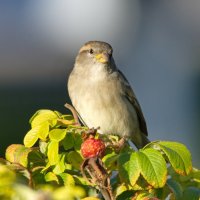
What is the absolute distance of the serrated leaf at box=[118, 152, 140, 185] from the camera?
2.42m

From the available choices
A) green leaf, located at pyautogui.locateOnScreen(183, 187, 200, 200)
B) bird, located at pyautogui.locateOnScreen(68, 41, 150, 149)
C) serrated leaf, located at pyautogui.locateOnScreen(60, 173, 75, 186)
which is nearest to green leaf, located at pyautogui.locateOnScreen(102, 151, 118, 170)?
serrated leaf, located at pyautogui.locateOnScreen(60, 173, 75, 186)

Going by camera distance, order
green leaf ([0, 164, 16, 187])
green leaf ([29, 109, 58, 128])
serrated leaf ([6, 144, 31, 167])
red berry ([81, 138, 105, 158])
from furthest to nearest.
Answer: green leaf ([29, 109, 58, 128]) → serrated leaf ([6, 144, 31, 167]) → red berry ([81, 138, 105, 158]) → green leaf ([0, 164, 16, 187])

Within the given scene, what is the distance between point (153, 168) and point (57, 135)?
0.35 metres

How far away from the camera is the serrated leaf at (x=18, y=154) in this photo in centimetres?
252

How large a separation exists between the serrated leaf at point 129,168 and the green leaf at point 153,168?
16 millimetres

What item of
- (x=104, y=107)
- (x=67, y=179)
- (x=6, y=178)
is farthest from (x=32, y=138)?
(x=104, y=107)

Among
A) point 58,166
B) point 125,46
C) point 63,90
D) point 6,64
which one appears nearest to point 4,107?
point 63,90

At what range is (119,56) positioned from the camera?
15.3 metres

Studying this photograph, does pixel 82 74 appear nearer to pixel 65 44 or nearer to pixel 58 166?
pixel 58 166

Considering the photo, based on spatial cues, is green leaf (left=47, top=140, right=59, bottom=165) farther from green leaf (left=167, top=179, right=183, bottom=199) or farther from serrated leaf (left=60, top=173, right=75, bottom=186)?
green leaf (left=167, top=179, right=183, bottom=199)

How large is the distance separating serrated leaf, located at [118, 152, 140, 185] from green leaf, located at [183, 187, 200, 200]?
16 cm

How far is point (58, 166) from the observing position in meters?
2.51

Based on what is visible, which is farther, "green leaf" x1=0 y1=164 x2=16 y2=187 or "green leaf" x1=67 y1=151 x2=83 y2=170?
"green leaf" x1=67 y1=151 x2=83 y2=170

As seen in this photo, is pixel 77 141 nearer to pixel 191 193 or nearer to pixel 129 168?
pixel 129 168
